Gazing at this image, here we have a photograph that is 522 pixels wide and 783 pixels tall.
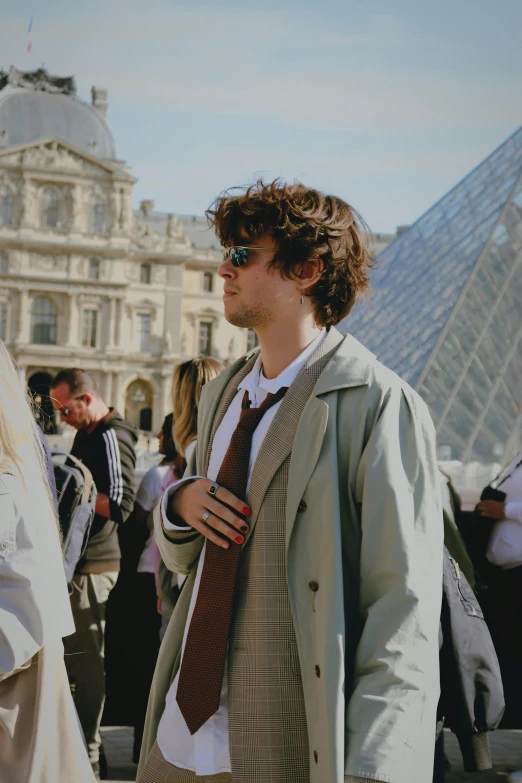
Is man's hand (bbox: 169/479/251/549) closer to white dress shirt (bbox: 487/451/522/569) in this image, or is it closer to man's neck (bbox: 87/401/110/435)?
white dress shirt (bbox: 487/451/522/569)

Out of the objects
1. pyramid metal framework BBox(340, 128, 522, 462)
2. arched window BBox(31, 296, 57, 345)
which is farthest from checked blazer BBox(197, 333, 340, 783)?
arched window BBox(31, 296, 57, 345)

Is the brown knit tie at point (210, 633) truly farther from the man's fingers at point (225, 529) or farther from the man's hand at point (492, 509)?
the man's hand at point (492, 509)

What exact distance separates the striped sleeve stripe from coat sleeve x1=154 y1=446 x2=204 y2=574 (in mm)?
2205

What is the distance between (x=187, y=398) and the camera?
3.77 m

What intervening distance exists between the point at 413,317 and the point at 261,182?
15315 millimetres

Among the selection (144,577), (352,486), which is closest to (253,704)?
(352,486)

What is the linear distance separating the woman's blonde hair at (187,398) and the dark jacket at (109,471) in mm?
398

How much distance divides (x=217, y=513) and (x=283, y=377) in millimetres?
275

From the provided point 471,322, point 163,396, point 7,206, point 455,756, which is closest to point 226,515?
point 455,756

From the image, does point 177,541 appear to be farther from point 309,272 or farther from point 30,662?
point 309,272

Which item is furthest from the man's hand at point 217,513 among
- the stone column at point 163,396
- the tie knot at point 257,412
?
the stone column at point 163,396

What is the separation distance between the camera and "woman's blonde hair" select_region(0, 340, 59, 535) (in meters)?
1.75

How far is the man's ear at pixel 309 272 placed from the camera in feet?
5.92

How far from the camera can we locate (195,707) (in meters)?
1.64
